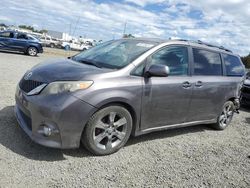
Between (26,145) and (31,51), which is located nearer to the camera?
(26,145)

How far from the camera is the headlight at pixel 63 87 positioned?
12.0 ft

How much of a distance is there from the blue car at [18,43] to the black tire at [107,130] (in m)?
17.1

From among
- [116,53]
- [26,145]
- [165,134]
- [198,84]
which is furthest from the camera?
[165,134]

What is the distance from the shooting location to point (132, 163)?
4004 mm

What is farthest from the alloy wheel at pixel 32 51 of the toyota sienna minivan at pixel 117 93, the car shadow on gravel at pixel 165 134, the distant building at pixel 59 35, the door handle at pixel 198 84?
the distant building at pixel 59 35

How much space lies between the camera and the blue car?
18938mm

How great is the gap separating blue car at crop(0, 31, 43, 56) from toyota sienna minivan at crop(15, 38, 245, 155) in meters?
15.6

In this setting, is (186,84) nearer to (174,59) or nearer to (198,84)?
(198,84)

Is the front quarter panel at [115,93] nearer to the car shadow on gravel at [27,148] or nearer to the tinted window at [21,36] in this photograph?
the car shadow on gravel at [27,148]

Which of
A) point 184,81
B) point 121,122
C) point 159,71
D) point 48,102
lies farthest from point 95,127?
point 184,81

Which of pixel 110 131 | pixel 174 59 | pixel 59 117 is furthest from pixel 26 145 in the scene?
pixel 174 59

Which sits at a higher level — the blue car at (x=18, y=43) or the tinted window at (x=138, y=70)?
the tinted window at (x=138, y=70)

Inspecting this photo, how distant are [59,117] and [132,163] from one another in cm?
124

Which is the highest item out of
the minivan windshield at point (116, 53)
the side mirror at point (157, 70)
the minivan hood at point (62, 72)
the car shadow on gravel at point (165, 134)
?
the minivan windshield at point (116, 53)
